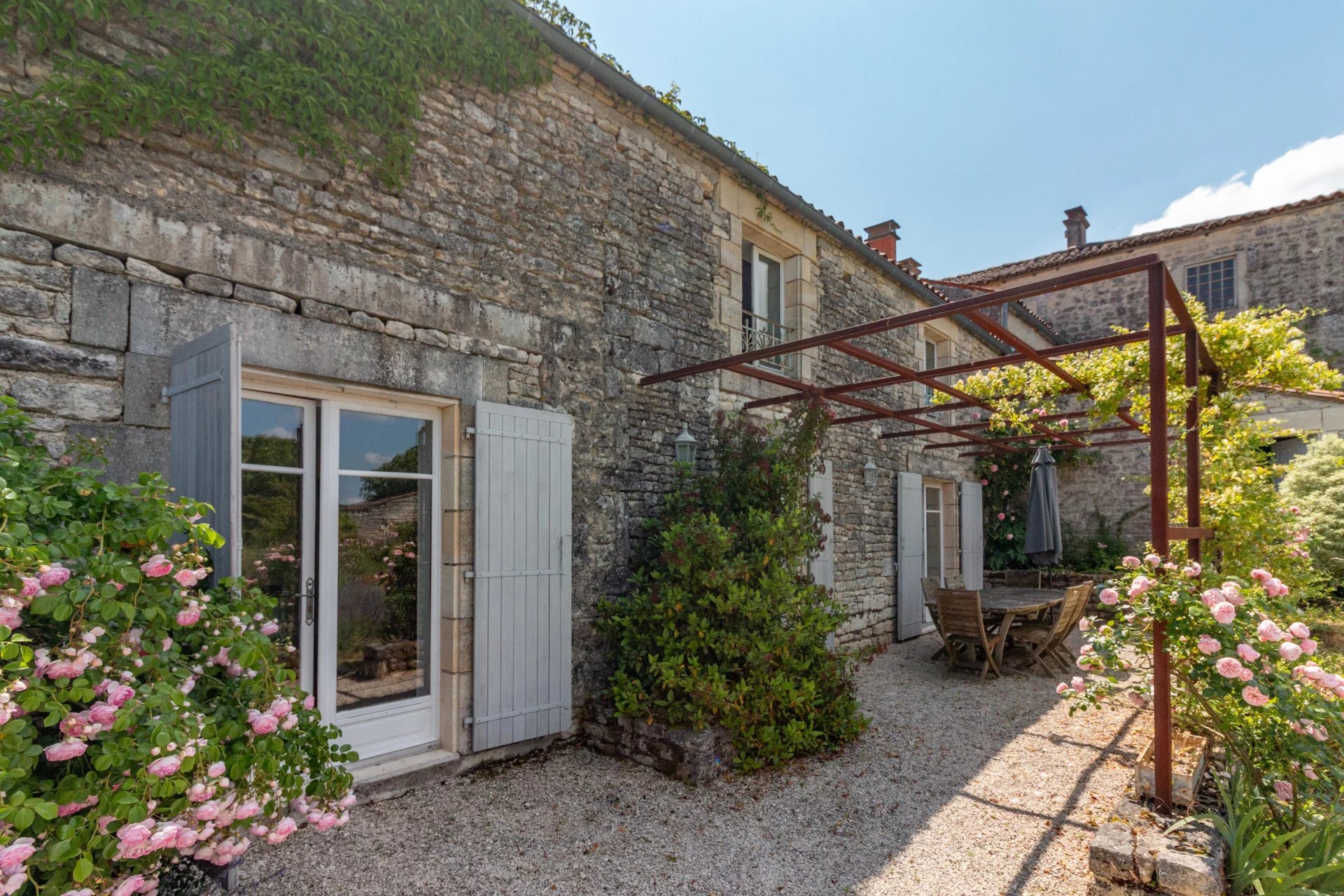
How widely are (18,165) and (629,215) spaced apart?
3.24 meters

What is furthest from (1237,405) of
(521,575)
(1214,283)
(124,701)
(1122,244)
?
(1214,283)

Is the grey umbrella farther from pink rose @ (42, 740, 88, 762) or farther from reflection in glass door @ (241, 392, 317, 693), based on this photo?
pink rose @ (42, 740, 88, 762)

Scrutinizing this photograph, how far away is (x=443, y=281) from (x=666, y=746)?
295 cm

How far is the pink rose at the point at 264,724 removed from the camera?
181cm

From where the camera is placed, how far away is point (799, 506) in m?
5.04

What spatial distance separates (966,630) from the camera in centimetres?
619

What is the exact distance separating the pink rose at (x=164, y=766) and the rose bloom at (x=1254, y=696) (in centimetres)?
339

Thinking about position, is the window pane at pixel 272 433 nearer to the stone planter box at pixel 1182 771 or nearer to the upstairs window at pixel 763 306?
the upstairs window at pixel 763 306

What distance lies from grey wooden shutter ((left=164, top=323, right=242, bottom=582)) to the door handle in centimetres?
80

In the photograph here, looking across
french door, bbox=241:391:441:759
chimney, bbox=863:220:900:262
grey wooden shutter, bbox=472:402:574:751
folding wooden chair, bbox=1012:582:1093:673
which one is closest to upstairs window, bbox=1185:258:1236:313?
chimney, bbox=863:220:900:262

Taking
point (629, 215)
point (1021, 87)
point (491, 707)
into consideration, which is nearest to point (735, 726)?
point (491, 707)

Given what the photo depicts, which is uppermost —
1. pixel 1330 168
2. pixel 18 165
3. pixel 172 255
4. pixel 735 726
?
pixel 1330 168

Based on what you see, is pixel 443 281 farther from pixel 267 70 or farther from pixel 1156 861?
pixel 1156 861

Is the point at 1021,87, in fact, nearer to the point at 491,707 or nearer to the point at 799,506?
the point at 799,506
